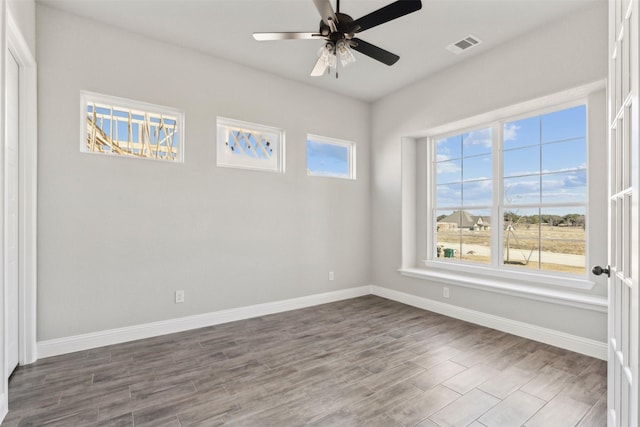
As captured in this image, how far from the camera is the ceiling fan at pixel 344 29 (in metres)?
1.97

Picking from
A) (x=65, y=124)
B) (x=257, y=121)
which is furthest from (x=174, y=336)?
(x=257, y=121)

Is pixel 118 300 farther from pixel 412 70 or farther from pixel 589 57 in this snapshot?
pixel 589 57

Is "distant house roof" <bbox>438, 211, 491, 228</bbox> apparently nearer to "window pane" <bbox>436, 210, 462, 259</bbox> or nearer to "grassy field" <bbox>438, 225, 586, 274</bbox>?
"window pane" <bbox>436, 210, 462, 259</bbox>

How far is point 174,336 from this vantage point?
3.27m

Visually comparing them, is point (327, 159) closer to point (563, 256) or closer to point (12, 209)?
point (563, 256)

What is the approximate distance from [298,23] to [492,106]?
228 cm

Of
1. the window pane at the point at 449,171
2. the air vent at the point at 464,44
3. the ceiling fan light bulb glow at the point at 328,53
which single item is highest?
the air vent at the point at 464,44

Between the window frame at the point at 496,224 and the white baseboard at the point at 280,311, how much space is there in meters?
0.47

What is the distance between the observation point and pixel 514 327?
3320 millimetres

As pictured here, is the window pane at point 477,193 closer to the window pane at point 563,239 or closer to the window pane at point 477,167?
the window pane at point 477,167

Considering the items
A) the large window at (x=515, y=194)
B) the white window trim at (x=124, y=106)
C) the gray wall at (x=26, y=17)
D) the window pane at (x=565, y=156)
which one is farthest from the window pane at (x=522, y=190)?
the gray wall at (x=26, y=17)

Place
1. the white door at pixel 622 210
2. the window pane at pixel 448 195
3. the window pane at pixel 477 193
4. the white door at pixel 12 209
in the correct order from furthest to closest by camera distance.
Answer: the window pane at pixel 448 195, the window pane at pixel 477 193, the white door at pixel 12 209, the white door at pixel 622 210

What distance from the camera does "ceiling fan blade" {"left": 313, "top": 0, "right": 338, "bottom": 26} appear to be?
1.94 meters

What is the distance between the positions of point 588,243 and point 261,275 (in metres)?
3.50
